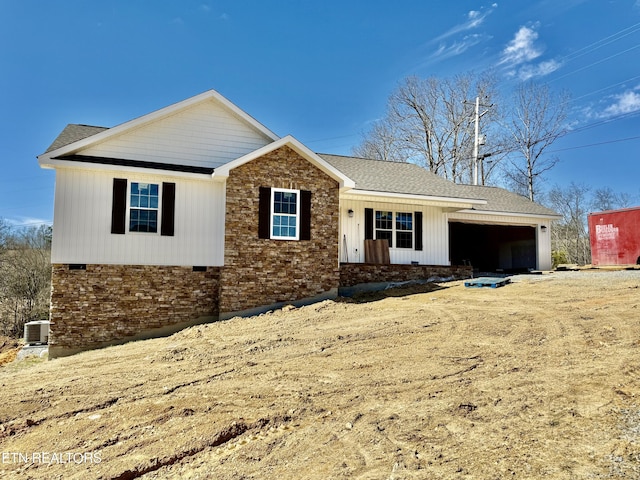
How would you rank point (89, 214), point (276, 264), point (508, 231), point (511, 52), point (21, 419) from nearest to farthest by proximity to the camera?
point (21, 419) → point (89, 214) → point (276, 264) → point (508, 231) → point (511, 52)

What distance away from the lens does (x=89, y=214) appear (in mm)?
11109

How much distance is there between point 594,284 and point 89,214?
13626 millimetres

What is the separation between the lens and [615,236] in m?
18.3

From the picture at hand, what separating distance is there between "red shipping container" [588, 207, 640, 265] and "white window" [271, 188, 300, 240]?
47.1ft

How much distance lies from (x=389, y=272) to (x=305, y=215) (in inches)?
158

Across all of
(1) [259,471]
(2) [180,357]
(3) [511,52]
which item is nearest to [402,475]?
(1) [259,471]

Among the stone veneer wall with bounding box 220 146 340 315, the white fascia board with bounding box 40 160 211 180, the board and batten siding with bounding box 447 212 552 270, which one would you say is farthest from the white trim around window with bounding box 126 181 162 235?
the board and batten siding with bounding box 447 212 552 270

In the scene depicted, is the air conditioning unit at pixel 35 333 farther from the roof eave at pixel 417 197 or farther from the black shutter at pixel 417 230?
the black shutter at pixel 417 230

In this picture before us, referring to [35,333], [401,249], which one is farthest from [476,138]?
[35,333]

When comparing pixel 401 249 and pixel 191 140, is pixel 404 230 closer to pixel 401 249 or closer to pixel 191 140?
pixel 401 249

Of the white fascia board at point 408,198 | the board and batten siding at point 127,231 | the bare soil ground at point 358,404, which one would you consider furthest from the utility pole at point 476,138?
the board and batten siding at point 127,231

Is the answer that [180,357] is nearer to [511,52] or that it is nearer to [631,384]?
[631,384]

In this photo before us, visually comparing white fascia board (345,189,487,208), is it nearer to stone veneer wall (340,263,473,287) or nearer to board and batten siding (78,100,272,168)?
stone veneer wall (340,263,473,287)

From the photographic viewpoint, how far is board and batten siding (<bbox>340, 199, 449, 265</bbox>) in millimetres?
14906
